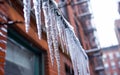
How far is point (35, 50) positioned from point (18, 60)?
684 millimetres

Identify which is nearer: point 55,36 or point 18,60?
point 55,36

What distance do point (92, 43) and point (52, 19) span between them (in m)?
9.76

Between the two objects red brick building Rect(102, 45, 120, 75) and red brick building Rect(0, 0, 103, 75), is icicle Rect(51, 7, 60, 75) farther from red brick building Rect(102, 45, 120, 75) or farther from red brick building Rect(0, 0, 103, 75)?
red brick building Rect(102, 45, 120, 75)

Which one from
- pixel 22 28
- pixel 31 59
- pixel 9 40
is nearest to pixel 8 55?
pixel 9 40

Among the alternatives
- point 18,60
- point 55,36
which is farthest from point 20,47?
point 55,36

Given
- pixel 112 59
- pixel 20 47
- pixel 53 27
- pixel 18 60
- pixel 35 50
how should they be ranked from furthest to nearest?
pixel 112 59
pixel 35 50
pixel 20 47
pixel 18 60
pixel 53 27

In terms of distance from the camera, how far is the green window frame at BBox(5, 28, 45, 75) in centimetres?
303

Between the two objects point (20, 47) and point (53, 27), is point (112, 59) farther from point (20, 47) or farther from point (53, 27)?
point (53, 27)

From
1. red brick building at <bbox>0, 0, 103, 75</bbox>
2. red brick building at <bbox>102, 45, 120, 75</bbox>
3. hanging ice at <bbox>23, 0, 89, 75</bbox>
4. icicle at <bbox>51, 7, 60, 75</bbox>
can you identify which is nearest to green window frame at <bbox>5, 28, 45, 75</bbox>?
red brick building at <bbox>0, 0, 103, 75</bbox>

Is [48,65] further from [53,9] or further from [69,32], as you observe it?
[53,9]

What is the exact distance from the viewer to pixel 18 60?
3.08 m

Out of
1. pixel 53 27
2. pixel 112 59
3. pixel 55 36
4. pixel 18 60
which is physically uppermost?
pixel 53 27

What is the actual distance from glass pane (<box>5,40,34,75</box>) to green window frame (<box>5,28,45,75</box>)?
0.07m

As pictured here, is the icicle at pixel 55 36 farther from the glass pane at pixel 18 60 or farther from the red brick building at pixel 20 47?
the glass pane at pixel 18 60
